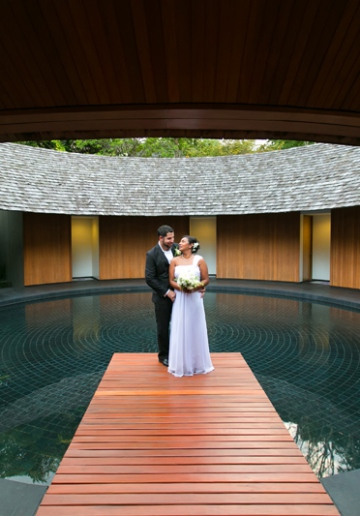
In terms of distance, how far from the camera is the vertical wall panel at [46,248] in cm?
1531

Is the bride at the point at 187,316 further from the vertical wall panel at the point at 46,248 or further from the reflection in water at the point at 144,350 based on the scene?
the vertical wall panel at the point at 46,248

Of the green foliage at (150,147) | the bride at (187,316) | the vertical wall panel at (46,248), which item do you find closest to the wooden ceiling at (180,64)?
the bride at (187,316)

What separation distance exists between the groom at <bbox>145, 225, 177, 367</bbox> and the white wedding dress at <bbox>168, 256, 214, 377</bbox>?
1.15 feet

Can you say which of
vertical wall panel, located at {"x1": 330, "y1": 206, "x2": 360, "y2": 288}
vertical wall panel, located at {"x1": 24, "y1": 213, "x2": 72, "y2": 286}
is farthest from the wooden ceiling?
vertical wall panel, located at {"x1": 24, "y1": 213, "x2": 72, "y2": 286}

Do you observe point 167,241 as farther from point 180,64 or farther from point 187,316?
point 180,64

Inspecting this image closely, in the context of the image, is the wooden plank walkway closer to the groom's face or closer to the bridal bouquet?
the bridal bouquet

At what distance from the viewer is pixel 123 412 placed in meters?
3.79

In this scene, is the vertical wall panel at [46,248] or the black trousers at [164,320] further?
the vertical wall panel at [46,248]

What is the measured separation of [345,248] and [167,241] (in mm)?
11222

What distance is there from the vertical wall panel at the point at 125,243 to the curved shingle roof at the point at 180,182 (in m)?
1.31

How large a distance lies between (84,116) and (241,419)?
3356 millimetres

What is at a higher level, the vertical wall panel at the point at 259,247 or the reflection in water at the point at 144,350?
the vertical wall panel at the point at 259,247

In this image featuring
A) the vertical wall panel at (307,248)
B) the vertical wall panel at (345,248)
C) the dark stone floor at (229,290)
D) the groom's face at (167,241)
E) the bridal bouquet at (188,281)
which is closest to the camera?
the bridal bouquet at (188,281)

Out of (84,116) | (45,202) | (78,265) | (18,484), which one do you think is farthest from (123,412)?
(78,265)
